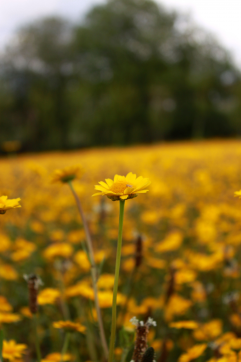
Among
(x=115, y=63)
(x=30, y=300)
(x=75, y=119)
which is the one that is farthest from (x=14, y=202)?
(x=115, y=63)

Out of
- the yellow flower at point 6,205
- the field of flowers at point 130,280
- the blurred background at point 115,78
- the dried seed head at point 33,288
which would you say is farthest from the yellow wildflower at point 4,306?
the blurred background at point 115,78

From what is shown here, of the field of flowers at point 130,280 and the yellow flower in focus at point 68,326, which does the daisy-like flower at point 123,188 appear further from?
the yellow flower in focus at point 68,326

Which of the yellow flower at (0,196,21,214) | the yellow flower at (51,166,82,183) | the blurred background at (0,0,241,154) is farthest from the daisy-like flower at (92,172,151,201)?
the blurred background at (0,0,241,154)

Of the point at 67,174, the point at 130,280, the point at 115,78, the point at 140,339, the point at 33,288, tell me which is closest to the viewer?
the point at 140,339

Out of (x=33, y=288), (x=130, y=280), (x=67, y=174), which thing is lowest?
(x=130, y=280)

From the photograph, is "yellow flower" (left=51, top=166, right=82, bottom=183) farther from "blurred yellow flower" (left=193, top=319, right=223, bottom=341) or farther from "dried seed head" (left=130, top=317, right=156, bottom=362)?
"blurred yellow flower" (left=193, top=319, right=223, bottom=341)

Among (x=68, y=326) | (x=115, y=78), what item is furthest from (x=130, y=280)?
(x=115, y=78)

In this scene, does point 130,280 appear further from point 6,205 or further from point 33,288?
point 6,205
